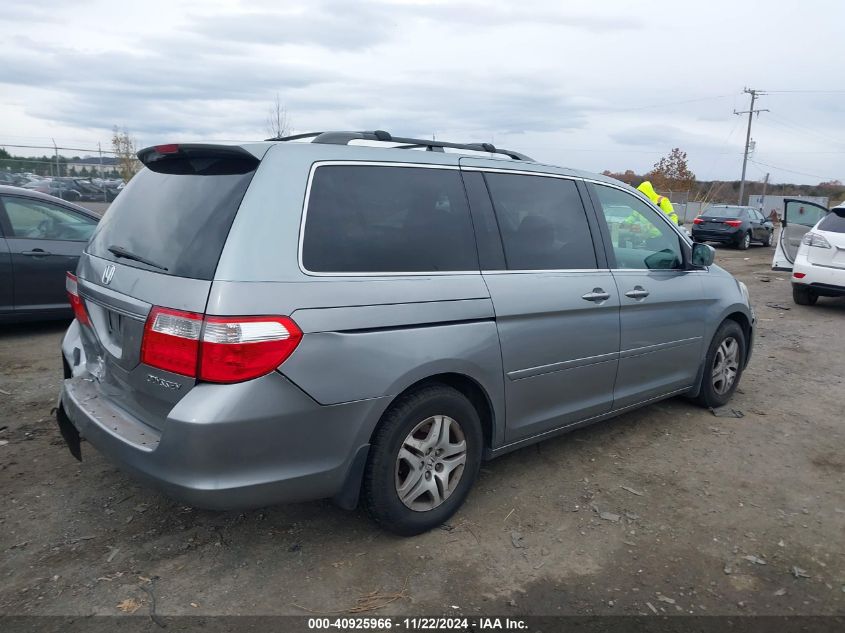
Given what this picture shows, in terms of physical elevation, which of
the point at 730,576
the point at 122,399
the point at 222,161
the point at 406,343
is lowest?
the point at 730,576

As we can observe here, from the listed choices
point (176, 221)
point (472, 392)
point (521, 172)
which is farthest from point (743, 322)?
point (176, 221)

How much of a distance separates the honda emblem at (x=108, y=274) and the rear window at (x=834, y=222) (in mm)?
9564

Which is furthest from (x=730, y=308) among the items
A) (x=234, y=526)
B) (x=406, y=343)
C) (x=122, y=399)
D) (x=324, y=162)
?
(x=122, y=399)

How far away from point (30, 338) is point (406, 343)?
544cm

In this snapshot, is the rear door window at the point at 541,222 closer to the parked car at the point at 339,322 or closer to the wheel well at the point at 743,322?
the parked car at the point at 339,322

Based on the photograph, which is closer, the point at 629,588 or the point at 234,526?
the point at 629,588

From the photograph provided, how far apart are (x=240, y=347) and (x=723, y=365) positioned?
4.00m

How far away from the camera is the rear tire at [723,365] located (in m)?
4.87

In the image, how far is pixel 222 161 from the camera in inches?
110

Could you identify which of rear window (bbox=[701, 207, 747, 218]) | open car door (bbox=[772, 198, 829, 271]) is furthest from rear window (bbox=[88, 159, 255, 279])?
rear window (bbox=[701, 207, 747, 218])

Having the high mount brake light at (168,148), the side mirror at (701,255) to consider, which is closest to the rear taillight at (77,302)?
the high mount brake light at (168,148)

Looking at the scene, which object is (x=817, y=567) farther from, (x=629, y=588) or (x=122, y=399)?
(x=122, y=399)

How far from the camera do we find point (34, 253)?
6.46 meters

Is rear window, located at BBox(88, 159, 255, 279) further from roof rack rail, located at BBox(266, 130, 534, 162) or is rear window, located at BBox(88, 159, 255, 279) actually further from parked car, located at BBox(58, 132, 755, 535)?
roof rack rail, located at BBox(266, 130, 534, 162)
